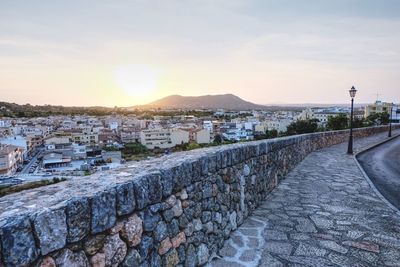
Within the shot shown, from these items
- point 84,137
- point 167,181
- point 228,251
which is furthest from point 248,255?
point 84,137

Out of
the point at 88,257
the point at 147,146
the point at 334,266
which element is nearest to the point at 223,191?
the point at 334,266

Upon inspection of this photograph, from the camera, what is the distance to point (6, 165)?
35.5 meters

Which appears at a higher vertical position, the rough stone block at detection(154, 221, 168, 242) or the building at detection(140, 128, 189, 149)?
the rough stone block at detection(154, 221, 168, 242)

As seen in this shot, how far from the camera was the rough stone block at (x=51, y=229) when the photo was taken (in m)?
1.59

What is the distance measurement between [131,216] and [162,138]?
6764 centimetres

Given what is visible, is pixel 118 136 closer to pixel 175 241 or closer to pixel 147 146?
pixel 147 146

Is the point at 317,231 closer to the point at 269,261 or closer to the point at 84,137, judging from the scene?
the point at 269,261

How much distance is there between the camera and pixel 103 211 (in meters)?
2.00

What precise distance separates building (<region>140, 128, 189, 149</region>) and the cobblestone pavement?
60419 mm

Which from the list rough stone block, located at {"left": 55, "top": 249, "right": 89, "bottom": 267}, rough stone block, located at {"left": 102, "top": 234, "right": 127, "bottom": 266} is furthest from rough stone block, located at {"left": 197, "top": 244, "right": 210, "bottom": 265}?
rough stone block, located at {"left": 55, "top": 249, "right": 89, "bottom": 267}

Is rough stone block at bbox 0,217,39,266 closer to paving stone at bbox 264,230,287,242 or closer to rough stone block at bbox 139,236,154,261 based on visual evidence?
rough stone block at bbox 139,236,154,261

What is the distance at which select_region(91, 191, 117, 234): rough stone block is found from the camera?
193cm

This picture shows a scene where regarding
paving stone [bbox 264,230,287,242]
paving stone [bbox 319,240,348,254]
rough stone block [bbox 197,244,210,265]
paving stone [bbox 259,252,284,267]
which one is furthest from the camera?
paving stone [bbox 264,230,287,242]

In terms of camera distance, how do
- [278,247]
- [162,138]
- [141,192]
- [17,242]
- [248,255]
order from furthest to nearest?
1. [162,138]
2. [278,247]
3. [248,255]
4. [141,192]
5. [17,242]
